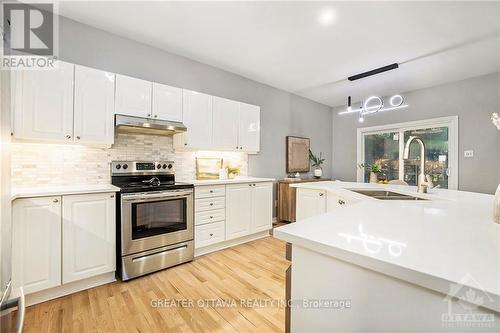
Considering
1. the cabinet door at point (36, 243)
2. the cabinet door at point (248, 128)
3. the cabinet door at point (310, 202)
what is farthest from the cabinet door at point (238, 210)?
the cabinet door at point (36, 243)

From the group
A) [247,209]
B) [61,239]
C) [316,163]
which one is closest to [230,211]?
[247,209]

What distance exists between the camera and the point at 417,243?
71 cm

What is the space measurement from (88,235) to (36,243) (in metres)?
0.34

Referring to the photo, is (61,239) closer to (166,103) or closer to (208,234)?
(208,234)

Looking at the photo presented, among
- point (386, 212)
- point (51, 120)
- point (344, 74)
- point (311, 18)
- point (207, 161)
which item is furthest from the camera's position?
point (344, 74)

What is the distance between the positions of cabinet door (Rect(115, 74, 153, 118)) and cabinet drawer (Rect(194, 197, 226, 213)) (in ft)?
3.92

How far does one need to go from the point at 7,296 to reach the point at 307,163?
485cm

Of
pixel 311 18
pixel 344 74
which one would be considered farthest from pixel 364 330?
pixel 344 74

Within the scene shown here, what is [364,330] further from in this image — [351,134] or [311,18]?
[351,134]

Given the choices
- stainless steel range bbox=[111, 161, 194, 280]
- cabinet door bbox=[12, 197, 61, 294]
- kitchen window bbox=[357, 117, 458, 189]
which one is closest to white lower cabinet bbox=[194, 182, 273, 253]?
stainless steel range bbox=[111, 161, 194, 280]

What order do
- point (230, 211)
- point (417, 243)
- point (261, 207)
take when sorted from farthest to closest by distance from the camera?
point (261, 207) → point (230, 211) → point (417, 243)

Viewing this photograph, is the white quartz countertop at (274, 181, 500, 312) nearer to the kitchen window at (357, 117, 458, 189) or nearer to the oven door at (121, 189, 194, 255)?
the oven door at (121, 189, 194, 255)

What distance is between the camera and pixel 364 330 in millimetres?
678

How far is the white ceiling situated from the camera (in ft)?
7.02
